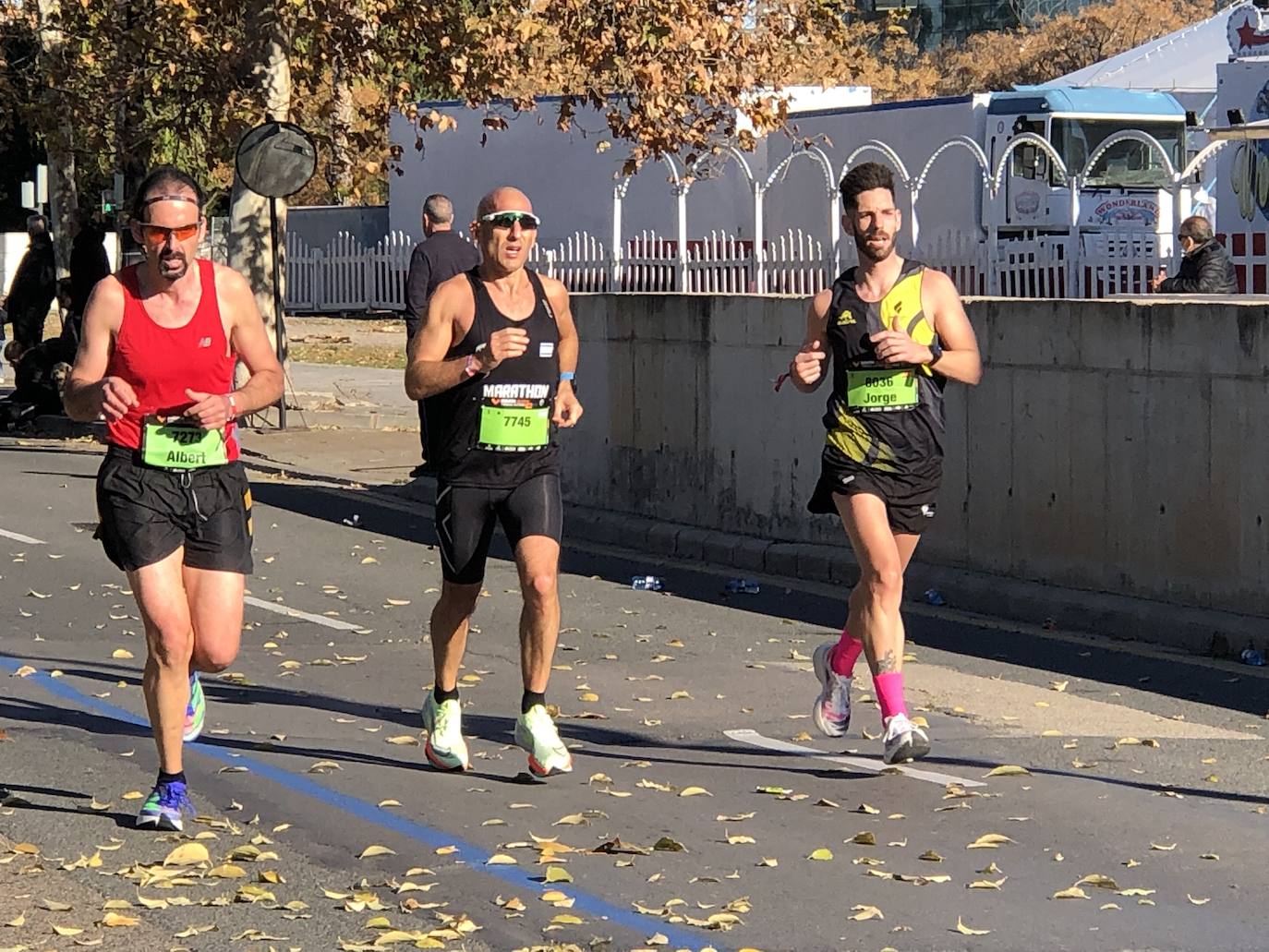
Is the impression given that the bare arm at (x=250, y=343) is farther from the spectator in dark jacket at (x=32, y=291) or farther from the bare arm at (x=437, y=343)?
the spectator in dark jacket at (x=32, y=291)

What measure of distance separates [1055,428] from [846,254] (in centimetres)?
419

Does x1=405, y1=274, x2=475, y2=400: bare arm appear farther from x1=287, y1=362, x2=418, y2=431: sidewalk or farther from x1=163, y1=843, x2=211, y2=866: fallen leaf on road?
x1=287, y1=362, x2=418, y2=431: sidewalk

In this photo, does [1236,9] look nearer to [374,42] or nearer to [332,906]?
[374,42]

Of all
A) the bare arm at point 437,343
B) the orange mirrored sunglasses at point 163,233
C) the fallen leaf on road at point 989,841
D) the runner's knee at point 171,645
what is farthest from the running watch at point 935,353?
the runner's knee at point 171,645

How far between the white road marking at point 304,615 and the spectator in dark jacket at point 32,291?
36.5ft

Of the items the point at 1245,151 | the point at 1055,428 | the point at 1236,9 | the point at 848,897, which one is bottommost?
the point at 848,897

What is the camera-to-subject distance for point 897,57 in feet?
212

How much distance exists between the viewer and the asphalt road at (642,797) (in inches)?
233

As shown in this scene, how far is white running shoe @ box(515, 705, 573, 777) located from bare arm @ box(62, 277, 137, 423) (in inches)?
69.6

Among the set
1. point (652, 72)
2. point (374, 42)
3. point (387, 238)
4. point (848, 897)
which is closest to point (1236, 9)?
point (652, 72)

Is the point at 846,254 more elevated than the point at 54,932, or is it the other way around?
the point at 846,254

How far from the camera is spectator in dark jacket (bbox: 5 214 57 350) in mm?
22531

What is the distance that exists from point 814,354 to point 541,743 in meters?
1.59

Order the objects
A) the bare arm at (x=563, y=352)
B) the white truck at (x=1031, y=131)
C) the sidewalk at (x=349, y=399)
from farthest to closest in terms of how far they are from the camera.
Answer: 1. the white truck at (x=1031, y=131)
2. the sidewalk at (x=349, y=399)
3. the bare arm at (x=563, y=352)
